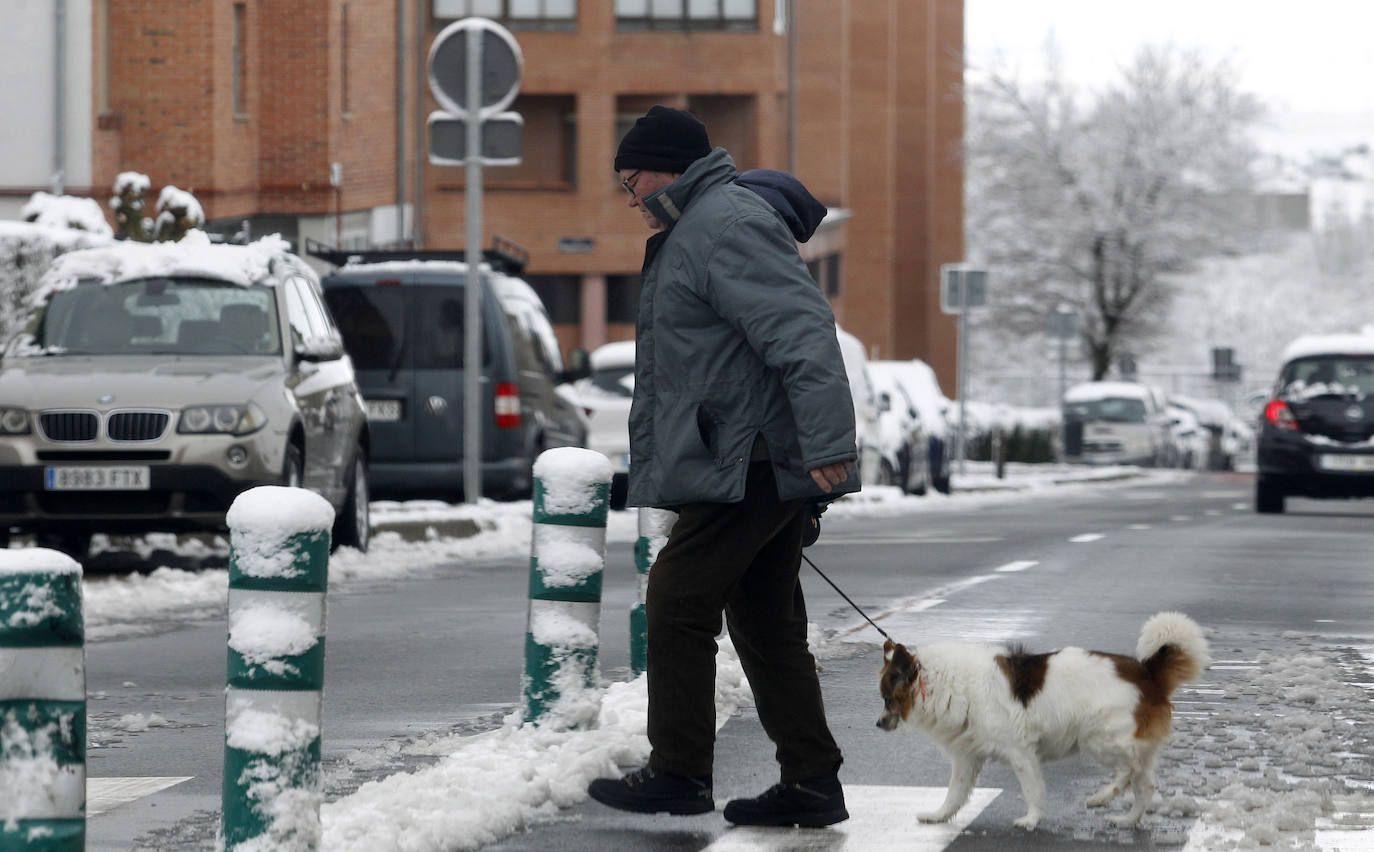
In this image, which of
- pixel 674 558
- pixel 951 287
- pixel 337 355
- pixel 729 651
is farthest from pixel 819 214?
pixel 951 287

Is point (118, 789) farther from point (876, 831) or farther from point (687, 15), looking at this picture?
point (687, 15)

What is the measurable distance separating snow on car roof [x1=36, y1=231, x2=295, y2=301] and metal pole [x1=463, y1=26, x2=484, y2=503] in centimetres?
287

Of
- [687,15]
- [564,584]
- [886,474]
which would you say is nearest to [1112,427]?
[687,15]

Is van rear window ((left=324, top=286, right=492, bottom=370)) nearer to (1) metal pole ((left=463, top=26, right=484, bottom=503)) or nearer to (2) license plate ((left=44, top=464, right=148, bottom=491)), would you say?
(1) metal pole ((left=463, top=26, right=484, bottom=503))

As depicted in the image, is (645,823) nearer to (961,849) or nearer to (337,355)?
(961,849)

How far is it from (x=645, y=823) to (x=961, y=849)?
32.6 inches

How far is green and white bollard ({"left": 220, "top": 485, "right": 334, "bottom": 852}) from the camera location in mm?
5258

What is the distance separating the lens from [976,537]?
18.5m

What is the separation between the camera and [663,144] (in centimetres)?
605

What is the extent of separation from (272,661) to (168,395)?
839 cm

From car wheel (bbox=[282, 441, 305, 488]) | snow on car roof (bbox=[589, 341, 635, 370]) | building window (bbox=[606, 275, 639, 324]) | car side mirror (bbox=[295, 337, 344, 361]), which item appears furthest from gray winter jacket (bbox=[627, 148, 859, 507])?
building window (bbox=[606, 275, 639, 324])

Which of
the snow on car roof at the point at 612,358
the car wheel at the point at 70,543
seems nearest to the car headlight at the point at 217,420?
the car wheel at the point at 70,543

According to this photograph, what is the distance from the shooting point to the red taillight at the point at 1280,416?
76.3ft

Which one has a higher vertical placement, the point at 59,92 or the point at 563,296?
the point at 59,92
